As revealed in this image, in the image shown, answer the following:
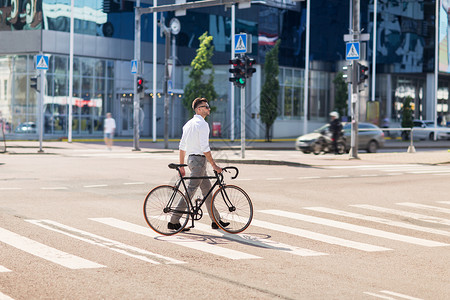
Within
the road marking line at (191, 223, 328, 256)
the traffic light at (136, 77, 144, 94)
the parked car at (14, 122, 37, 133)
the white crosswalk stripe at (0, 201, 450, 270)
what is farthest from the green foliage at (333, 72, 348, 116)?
the road marking line at (191, 223, 328, 256)

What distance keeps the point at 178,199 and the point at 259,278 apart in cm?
326

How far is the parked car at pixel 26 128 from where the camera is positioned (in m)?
48.9

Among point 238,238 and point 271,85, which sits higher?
point 271,85

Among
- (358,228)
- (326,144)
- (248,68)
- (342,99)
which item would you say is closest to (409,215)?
(358,228)

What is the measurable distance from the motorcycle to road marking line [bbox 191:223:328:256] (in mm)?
23007

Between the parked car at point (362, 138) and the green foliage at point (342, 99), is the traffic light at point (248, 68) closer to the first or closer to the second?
the parked car at point (362, 138)

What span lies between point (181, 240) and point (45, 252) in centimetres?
195

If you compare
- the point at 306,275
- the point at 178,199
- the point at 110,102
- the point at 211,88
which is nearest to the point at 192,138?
the point at 178,199

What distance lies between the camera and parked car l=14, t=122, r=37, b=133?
161 feet

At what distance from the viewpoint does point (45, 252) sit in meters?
8.87

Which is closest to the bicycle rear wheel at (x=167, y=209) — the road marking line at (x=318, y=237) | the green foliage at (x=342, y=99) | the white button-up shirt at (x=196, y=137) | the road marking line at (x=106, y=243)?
the white button-up shirt at (x=196, y=137)

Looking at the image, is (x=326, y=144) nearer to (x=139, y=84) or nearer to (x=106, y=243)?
(x=139, y=84)

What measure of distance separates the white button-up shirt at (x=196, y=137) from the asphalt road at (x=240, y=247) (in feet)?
2.56

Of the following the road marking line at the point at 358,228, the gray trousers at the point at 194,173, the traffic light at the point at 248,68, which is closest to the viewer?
the road marking line at the point at 358,228
